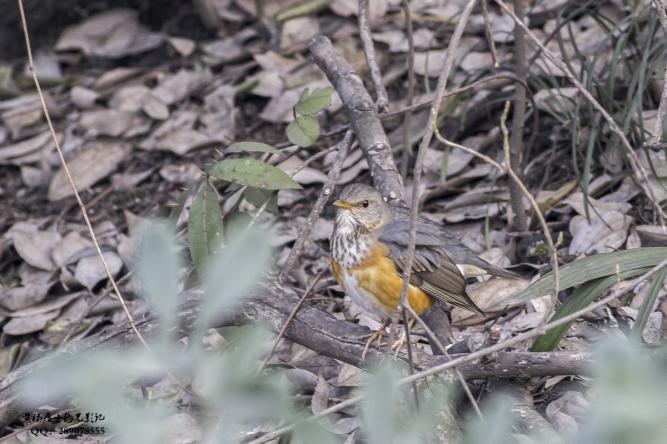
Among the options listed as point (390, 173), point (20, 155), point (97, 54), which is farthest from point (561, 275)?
point (97, 54)

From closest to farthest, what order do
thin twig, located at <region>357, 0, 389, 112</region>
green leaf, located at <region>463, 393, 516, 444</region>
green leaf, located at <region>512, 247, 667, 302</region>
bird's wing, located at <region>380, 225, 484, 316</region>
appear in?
green leaf, located at <region>463, 393, 516, 444</region> < green leaf, located at <region>512, 247, 667, 302</region> < bird's wing, located at <region>380, 225, 484, 316</region> < thin twig, located at <region>357, 0, 389, 112</region>

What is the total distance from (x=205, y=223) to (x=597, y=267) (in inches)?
67.6

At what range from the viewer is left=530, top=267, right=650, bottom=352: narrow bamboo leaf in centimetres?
333

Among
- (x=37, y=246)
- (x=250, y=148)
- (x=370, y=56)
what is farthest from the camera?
(x=37, y=246)

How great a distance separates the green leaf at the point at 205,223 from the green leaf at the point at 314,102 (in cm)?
58

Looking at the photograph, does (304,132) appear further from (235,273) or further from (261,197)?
(235,273)

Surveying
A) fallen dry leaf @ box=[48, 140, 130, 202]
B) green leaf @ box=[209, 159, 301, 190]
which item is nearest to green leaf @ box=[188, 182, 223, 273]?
green leaf @ box=[209, 159, 301, 190]

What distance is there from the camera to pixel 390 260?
3816 mm

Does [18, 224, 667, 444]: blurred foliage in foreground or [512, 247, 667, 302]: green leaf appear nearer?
[18, 224, 667, 444]: blurred foliage in foreground

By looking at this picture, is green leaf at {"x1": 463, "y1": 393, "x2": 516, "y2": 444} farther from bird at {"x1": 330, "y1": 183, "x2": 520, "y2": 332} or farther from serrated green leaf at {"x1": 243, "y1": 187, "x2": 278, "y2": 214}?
serrated green leaf at {"x1": 243, "y1": 187, "x2": 278, "y2": 214}

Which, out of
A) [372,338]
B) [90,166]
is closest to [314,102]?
[372,338]

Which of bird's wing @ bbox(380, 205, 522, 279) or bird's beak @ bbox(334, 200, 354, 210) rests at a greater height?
bird's beak @ bbox(334, 200, 354, 210)

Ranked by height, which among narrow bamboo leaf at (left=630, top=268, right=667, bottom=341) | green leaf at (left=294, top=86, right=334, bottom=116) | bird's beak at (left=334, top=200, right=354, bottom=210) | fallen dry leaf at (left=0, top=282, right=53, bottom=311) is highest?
green leaf at (left=294, top=86, right=334, bottom=116)

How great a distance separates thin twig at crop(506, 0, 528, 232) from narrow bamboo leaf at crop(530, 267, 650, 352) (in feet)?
3.64
